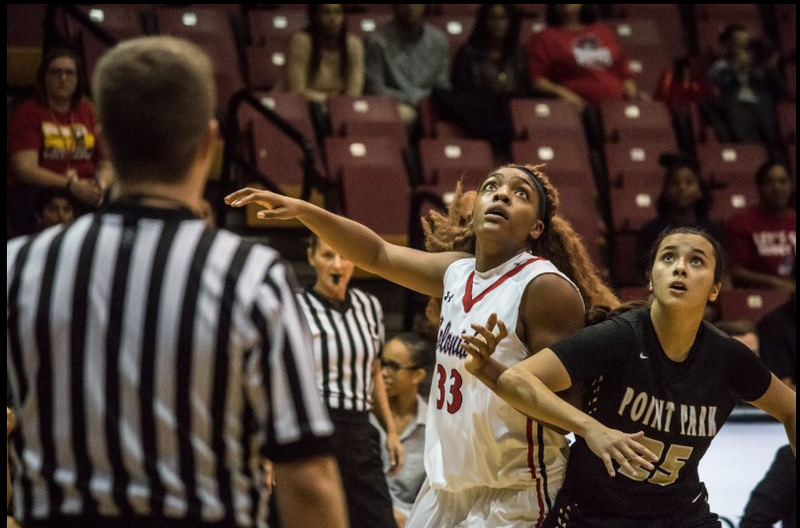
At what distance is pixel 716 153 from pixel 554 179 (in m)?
1.57

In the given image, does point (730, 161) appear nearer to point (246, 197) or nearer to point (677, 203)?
point (677, 203)

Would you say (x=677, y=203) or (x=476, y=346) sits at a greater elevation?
(x=677, y=203)

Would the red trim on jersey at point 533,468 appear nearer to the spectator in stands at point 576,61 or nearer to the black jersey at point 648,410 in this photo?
the black jersey at point 648,410

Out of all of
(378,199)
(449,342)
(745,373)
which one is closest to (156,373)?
(449,342)

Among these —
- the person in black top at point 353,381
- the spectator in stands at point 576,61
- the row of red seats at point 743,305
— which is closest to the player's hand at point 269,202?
the person in black top at point 353,381

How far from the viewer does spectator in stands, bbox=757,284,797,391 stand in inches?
273

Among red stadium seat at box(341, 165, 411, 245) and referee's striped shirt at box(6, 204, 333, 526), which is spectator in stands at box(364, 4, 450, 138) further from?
referee's striped shirt at box(6, 204, 333, 526)

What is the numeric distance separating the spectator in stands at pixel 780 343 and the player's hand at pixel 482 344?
434cm

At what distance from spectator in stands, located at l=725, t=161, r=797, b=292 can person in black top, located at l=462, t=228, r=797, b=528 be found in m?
4.85

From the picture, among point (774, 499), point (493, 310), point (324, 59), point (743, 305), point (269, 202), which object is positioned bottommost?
point (774, 499)

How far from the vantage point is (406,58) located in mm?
8820

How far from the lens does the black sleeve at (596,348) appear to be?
309 centimetres

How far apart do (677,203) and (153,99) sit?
21.8 ft

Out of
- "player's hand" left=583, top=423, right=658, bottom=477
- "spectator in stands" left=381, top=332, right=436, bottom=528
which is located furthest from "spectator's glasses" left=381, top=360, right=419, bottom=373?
"player's hand" left=583, top=423, right=658, bottom=477
